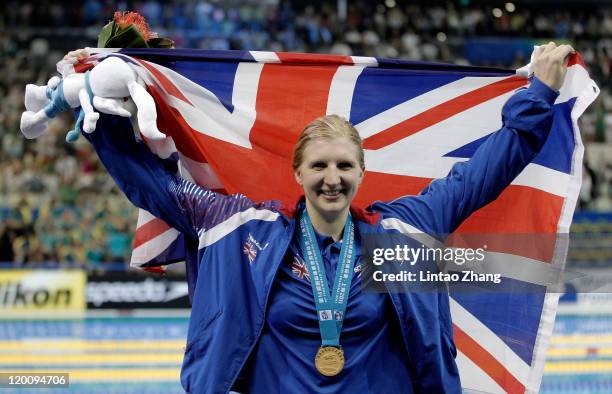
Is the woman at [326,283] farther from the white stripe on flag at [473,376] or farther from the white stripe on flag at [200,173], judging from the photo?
the white stripe on flag at [473,376]

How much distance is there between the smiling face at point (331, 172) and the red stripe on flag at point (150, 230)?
83 cm

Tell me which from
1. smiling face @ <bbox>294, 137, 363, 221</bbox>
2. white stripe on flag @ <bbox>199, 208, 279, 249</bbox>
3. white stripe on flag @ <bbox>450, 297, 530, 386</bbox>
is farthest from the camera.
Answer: white stripe on flag @ <bbox>450, 297, 530, 386</bbox>

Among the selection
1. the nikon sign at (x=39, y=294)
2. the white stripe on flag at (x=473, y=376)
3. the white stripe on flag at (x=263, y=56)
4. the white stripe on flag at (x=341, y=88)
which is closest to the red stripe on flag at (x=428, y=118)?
the white stripe on flag at (x=341, y=88)

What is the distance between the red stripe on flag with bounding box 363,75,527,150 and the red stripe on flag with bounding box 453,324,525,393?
75 cm

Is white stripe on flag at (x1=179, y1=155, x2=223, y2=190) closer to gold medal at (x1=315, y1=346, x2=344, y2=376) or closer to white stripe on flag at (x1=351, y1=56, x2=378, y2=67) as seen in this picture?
white stripe on flag at (x1=351, y1=56, x2=378, y2=67)

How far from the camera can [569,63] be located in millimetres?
3238

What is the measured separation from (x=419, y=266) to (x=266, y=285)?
45 cm

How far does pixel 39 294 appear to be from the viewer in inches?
379

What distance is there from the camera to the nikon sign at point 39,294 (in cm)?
950

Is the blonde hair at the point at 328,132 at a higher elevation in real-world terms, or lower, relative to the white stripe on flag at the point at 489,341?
higher

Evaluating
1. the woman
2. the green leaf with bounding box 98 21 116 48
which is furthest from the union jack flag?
the green leaf with bounding box 98 21 116 48

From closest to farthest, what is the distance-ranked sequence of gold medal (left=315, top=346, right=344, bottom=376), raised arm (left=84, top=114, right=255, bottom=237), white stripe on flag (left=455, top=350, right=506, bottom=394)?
1. gold medal (left=315, top=346, right=344, bottom=376)
2. raised arm (left=84, top=114, right=255, bottom=237)
3. white stripe on flag (left=455, top=350, right=506, bottom=394)

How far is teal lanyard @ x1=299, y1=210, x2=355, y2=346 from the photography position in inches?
97.3

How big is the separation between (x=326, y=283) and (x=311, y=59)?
1249mm
